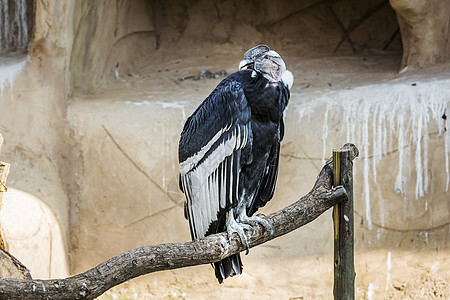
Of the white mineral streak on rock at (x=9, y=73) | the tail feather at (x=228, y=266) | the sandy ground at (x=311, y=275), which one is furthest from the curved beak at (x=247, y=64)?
the white mineral streak on rock at (x=9, y=73)

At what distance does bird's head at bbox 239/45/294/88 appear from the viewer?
2.24 meters

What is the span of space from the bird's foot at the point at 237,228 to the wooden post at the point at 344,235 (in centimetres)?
34

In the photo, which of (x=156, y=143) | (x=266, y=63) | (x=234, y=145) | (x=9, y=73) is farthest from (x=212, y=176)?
(x=9, y=73)

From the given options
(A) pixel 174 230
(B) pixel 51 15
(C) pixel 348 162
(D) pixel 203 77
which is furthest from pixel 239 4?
(C) pixel 348 162

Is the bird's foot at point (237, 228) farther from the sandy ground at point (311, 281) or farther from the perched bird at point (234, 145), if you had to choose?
the sandy ground at point (311, 281)

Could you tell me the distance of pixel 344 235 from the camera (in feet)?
7.80

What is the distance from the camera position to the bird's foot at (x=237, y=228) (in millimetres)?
2242

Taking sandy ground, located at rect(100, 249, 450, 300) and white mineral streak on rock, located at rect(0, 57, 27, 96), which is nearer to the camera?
sandy ground, located at rect(100, 249, 450, 300)

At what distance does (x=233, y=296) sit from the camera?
3.94 m

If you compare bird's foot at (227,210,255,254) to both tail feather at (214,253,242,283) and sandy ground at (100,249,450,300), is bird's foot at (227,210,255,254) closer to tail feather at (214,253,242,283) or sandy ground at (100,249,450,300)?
tail feather at (214,253,242,283)

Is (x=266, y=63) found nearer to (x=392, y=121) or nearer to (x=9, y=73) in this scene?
(x=392, y=121)

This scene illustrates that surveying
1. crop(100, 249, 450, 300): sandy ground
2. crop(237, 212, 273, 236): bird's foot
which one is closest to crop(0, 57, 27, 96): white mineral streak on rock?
crop(100, 249, 450, 300): sandy ground

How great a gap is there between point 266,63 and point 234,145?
0.30 m

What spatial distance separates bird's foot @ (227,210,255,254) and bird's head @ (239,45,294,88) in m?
0.50
